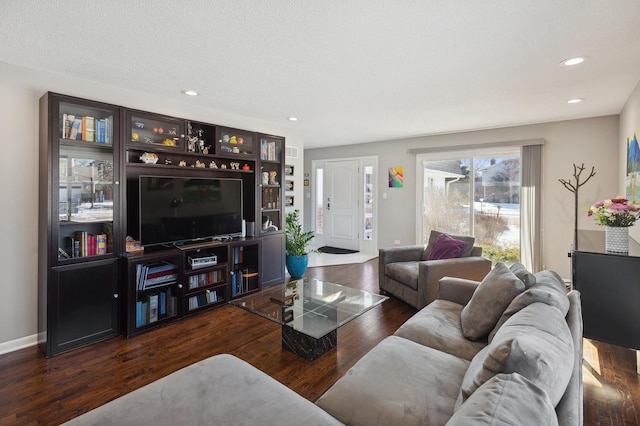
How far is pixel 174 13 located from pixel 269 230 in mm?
3029

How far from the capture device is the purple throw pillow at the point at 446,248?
144 inches

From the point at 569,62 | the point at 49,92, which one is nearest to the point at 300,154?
the point at 49,92

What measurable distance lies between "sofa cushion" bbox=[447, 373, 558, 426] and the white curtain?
4435 millimetres

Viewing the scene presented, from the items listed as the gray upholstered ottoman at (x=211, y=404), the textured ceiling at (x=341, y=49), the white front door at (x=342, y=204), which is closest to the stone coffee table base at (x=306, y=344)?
the gray upholstered ottoman at (x=211, y=404)

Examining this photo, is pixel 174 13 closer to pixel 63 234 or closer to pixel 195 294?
pixel 63 234

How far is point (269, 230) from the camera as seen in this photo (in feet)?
Answer: 14.7

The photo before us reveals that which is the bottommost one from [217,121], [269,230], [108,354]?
[108,354]

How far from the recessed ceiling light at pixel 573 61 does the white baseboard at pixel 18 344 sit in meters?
5.00

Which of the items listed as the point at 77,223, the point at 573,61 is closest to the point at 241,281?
the point at 77,223

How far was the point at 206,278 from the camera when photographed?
3.57 m

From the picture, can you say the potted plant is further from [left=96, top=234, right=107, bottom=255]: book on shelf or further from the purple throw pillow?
[left=96, top=234, right=107, bottom=255]: book on shelf

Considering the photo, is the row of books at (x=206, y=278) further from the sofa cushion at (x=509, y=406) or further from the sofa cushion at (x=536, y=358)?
the sofa cushion at (x=509, y=406)

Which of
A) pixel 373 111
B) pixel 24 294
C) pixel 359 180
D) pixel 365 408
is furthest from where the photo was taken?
pixel 359 180

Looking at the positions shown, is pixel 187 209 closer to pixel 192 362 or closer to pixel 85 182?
pixel 85 182
